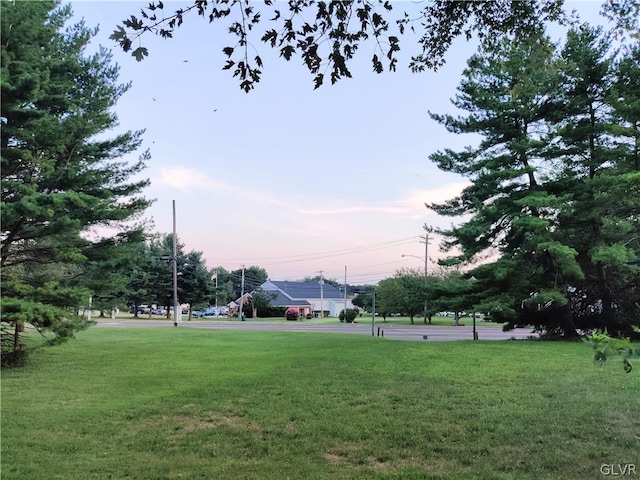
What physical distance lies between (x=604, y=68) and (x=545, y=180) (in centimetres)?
426

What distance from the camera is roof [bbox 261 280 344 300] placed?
70.3 metres

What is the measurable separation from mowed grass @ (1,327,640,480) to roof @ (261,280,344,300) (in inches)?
2321

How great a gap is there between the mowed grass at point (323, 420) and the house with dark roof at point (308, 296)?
56.2 metres

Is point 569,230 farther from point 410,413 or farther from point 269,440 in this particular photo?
point 269,440

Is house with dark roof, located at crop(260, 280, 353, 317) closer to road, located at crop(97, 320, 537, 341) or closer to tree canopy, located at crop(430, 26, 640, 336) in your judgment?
road, located at crop(97, 320, 537, 341)

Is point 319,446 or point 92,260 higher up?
point 92,260

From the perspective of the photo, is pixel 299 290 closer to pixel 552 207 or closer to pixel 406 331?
pixel 406 331

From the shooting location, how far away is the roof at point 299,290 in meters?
70.3

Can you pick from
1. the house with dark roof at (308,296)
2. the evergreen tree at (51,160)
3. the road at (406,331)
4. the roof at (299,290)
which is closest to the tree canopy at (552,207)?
the road at (406,331)

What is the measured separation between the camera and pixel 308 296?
7106 cm

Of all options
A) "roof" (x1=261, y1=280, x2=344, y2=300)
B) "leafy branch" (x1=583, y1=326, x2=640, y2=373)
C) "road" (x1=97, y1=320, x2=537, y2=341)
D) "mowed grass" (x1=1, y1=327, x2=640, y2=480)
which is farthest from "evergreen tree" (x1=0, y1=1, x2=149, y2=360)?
"roof" (x1=261, y1=280, x2=344, y2=300)

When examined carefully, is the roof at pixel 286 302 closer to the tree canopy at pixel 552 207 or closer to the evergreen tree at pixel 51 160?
the tree canopy at pixel 552 207

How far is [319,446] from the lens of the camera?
518cm

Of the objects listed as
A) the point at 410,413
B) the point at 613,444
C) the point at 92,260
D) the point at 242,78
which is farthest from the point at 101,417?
the point at 92,260
